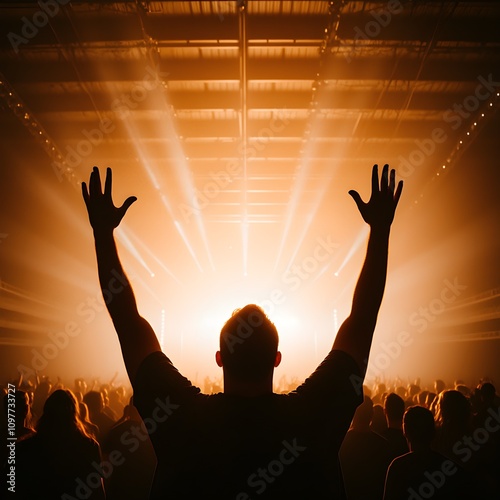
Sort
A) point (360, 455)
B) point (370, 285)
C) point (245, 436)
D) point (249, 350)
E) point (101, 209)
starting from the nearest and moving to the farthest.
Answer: point (245, 436) → point (249, 350) → point (370, 285) → point (101, 209) → point (360, 455)

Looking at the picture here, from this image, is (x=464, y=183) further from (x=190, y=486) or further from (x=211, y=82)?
(x=190, y=486)

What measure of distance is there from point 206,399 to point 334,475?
0.41m

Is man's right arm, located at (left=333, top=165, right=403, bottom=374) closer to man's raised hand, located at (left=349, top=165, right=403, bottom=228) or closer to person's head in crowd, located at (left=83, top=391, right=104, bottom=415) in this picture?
man's raised hand, located at (left=349, top=165, right=403, bottom=228)

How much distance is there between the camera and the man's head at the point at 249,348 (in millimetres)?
1262

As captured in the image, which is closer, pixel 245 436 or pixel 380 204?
pixel 245 436

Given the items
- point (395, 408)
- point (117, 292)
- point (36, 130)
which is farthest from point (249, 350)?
point (36, 130)

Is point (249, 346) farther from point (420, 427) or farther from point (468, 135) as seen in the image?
point (468, 135)

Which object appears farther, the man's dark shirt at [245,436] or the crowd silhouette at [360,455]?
the crowd silhouette at [360,455]

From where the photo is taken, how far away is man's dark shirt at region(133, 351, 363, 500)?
109 centimetres

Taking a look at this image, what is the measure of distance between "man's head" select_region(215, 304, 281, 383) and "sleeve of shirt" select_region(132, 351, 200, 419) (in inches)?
5.6

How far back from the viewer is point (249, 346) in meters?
1.29

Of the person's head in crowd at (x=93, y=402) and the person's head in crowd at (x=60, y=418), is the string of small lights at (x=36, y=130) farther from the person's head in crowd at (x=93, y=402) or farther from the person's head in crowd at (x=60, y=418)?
the person's head in crowd at (x=60, y=418)

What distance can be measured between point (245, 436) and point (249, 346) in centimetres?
26

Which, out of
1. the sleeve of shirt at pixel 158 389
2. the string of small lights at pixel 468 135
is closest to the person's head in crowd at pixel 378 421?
the sleeve of shirt at pixel 158 389
